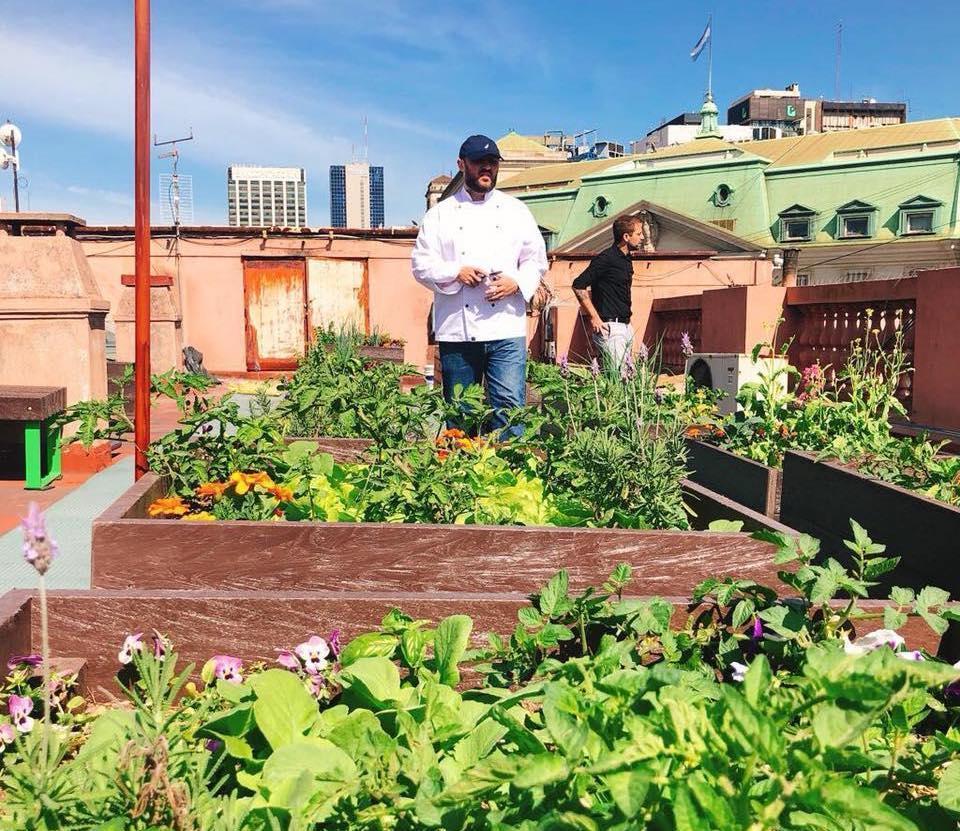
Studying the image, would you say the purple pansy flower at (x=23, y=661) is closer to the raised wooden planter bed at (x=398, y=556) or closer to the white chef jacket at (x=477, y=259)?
the raised wooden planter bed at (x=398, y=556)

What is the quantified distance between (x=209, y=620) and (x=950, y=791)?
4.10 feet

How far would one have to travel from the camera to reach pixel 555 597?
5.15 feet

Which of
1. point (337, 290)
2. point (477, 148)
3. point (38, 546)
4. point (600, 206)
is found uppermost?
point (600, 206)

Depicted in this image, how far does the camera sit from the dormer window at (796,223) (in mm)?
38656

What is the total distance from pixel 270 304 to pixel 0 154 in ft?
20.1

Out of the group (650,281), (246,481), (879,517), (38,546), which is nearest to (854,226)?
(650,281)

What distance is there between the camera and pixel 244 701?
4.78ft

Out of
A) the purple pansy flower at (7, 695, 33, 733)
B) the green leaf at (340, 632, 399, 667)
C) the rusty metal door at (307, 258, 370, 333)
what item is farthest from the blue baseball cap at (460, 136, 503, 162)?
the rusty metal door at (307, 258, 370, 333)

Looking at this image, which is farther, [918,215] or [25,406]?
[918,215]

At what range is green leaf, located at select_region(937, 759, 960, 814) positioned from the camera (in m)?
0.98

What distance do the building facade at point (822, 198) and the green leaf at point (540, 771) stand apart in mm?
36749

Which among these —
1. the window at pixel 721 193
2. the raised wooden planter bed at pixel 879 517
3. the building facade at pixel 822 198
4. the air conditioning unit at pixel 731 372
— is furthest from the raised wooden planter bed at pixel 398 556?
the window at pixel 721 193

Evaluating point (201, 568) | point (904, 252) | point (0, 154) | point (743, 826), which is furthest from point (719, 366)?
point (904, 252)

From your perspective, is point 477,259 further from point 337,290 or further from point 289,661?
point 337,290
